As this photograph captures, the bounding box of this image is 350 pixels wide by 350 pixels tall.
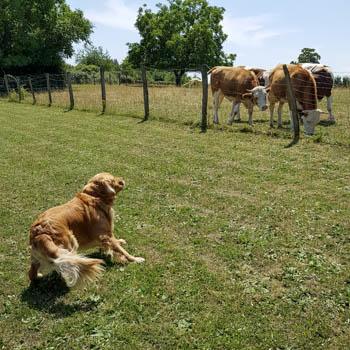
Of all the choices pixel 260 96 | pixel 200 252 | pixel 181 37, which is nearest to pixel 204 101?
pixel 260 96

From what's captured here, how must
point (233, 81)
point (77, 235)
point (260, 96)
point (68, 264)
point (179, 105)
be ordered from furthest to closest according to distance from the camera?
point (179, 105) → point (233, 81) → point (260, 96) → point (77, 235) → point (68, 264)

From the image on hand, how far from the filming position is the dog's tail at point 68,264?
4285 millimetres

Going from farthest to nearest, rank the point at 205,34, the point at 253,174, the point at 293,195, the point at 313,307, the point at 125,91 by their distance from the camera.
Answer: the point at 205,34 → the point at 125,91 → the point at 253,174 → the point at 293,195 → the point at 313,307

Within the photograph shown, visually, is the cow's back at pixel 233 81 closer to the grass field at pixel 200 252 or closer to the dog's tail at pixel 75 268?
the grass field at pixel 200 252

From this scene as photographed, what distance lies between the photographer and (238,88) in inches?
591

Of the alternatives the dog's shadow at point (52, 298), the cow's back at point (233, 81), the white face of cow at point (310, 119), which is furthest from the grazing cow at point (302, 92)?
the dog's shadow at point (52, 298)

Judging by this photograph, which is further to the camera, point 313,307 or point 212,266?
point 212,266

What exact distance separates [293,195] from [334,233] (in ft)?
5.31

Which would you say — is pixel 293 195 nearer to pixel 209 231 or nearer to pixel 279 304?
pixel 209 231

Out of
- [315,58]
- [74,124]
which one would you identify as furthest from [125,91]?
[315,58]

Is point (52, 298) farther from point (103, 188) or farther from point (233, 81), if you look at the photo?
point (233, 81)

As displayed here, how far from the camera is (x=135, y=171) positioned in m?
9.33

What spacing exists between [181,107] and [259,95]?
525 cm

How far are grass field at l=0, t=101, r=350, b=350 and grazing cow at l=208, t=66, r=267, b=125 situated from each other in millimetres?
3530
